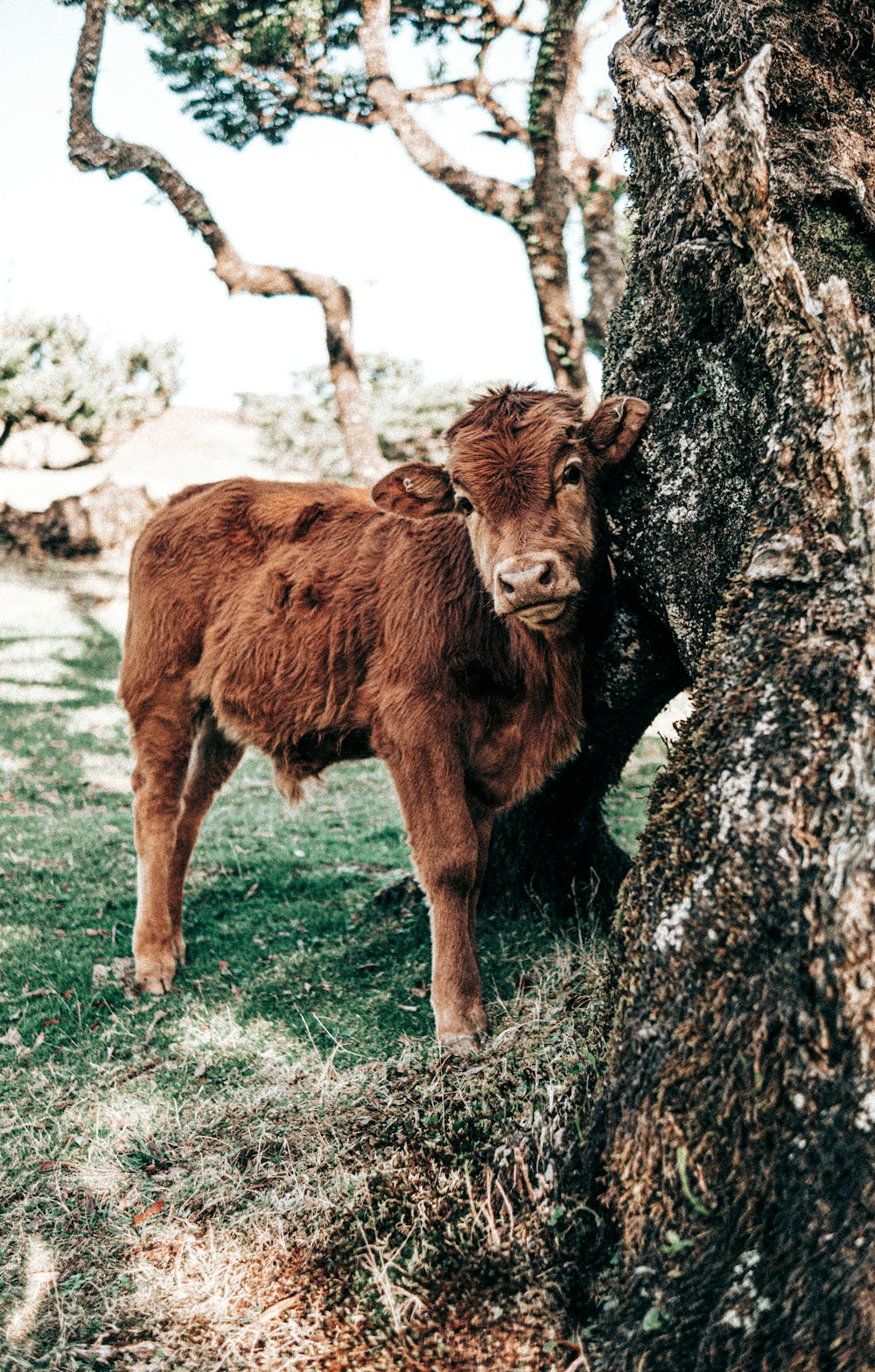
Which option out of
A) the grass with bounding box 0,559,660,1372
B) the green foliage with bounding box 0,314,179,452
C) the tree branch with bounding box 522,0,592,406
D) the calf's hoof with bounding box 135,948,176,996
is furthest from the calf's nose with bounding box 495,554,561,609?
the green foliage with bounding box 0,314,179,452

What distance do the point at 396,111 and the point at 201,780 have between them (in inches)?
305

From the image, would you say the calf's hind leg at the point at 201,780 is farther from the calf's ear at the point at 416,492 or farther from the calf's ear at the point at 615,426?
the calf's ear at the point at 615,426

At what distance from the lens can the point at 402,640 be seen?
495 centimetres

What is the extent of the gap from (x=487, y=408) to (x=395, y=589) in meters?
0.99

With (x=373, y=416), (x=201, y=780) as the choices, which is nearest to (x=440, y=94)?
(x=201, y=780)

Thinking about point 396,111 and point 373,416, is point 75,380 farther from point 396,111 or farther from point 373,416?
point 396,111

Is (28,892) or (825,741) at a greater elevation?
(825,741)

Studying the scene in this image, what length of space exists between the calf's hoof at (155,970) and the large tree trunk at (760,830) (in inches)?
130

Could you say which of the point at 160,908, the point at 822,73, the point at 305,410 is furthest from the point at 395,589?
the point at 305,410

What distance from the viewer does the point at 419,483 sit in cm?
484

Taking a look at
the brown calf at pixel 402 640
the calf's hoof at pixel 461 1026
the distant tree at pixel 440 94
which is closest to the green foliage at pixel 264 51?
the distant tree at pixel 440 94

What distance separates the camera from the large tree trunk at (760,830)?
2.21 meters

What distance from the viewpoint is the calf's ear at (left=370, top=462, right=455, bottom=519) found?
4816 millimetres

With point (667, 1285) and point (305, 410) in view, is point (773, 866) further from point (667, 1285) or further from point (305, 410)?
point (305, 410)
